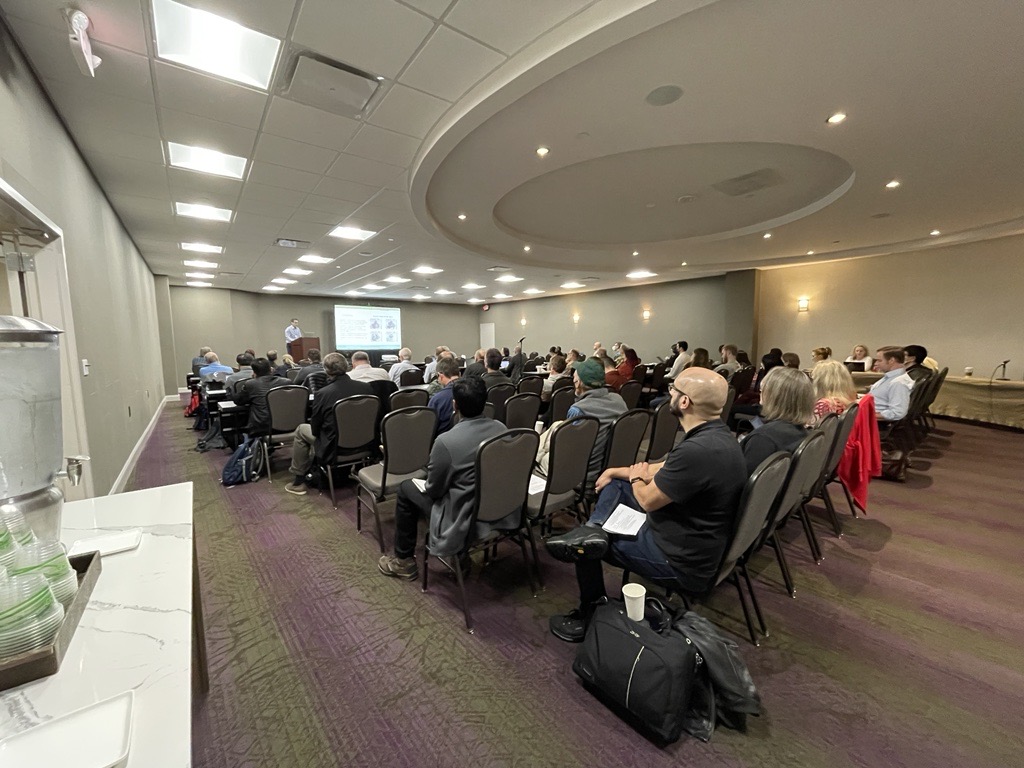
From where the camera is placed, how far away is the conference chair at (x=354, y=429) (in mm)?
3293

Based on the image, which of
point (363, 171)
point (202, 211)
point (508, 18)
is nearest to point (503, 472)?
point (508, 18)

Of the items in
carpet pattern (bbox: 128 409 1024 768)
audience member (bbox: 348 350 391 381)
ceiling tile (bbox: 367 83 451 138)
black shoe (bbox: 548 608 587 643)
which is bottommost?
carpet pattern (bbox: 128 409 1024 768)

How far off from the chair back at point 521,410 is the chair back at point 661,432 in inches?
42.6

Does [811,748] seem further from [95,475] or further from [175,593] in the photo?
[95,475]

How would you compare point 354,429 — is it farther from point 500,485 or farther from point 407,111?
point 407,111

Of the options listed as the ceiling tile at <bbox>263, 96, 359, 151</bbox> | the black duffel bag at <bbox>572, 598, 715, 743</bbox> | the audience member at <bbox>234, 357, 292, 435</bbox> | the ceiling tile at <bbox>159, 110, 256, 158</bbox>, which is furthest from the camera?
the audience member at <bbox>234, 357, 292, 435</bbox>

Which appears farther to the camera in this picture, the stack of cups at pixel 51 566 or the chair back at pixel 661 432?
the chair back at pixel 661 432

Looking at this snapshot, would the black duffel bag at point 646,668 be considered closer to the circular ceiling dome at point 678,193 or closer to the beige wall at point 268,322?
the circular ceiling dome at point 678,193

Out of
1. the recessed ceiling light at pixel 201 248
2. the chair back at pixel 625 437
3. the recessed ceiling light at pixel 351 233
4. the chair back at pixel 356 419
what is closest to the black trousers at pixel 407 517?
the chair back at pixel 356 419

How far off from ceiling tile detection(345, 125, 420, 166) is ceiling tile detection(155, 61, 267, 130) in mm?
712

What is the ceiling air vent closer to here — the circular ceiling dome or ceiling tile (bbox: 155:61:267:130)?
ceiling tile (bbox: 155:61:267:130)

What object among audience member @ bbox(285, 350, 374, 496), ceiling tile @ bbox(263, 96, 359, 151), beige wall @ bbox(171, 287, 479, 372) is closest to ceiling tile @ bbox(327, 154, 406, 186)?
ceiling tile @ bbox(263, 96, 359, 151)

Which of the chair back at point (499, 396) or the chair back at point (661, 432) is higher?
the chair back at point (499, 396)

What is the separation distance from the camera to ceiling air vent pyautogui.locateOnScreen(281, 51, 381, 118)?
2496mm
